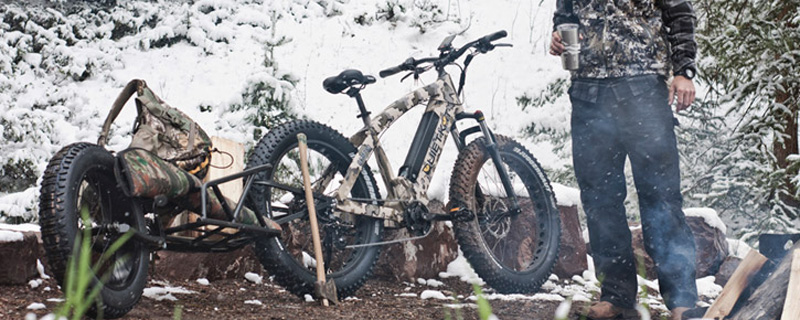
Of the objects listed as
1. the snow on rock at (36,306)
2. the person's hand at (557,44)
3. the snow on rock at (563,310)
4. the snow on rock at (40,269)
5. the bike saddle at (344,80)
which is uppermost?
the person's hand at (557,44)

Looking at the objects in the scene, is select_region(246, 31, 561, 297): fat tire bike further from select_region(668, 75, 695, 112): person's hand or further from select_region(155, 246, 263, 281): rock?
select_region(668, 75, 695, 112): person's hand

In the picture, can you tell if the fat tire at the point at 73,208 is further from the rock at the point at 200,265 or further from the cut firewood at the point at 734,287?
the cut firewood at the point at 734,287

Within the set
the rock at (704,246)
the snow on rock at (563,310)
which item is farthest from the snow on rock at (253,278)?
the snow on rock at (563,310)

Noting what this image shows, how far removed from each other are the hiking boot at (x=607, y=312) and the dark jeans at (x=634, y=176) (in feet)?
0.10

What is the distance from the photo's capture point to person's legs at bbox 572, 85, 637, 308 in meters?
3.36

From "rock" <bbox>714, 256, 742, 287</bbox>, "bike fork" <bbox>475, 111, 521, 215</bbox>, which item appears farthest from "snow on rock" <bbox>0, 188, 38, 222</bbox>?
"rock" <bbox>714, 256, 742, 287</bbox>

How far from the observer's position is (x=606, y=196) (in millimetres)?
3387

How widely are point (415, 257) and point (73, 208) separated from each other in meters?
2.38

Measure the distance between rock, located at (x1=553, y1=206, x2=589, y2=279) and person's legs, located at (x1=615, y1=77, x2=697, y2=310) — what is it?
1.80 m

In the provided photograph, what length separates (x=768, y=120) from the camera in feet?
19.4

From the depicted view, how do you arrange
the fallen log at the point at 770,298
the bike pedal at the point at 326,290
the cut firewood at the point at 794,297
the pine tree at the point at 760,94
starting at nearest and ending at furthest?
the cut firewood at the point at 794,297, the fallen log at the point at 770,298, the bike pedal at the point at 326,290, the pine tree at the point at 760,94

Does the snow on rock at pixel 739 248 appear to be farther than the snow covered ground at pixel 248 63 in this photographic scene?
No

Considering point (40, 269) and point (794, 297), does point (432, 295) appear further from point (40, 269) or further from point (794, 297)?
point (794, 297)

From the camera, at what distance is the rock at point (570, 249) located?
16.6ft
